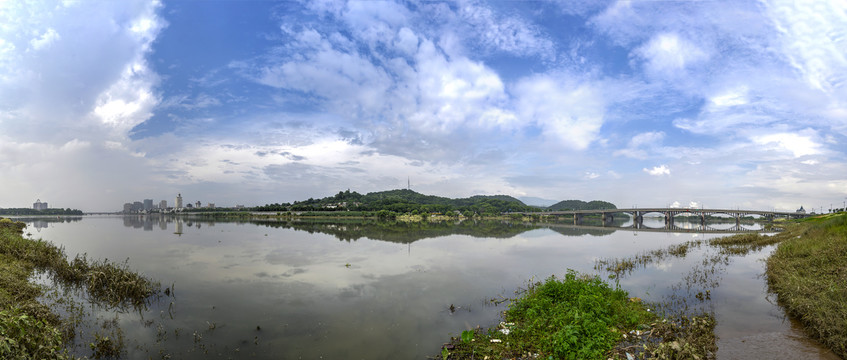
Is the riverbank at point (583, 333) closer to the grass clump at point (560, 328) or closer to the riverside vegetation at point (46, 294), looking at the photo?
the grass clump at point (560, 328)

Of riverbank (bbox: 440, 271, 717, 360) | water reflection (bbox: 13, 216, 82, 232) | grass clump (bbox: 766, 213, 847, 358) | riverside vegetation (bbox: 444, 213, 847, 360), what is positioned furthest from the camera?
water reflection (bbox: 13, 216, 82, 232)

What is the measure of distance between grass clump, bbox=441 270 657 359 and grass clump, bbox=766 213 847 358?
376 cm

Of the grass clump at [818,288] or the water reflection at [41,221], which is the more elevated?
the grass clump at [818,288]

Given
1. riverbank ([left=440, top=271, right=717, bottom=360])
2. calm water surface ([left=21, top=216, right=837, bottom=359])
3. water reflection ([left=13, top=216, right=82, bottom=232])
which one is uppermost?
riverbank ([left=440, top=271, right=717, bottom=360])

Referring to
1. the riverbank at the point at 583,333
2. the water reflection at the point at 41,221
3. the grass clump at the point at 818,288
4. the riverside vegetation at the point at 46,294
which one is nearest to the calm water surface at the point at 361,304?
the grass clump at the point at 818,288

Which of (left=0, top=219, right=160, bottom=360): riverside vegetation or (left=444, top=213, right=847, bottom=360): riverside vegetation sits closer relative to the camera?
(left=0, top=219, right=160, bottom=360): riverside vegetation

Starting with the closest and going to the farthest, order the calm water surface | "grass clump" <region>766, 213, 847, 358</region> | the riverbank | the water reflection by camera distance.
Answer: the riverbank, "grass clump" <region>766, 213, 847, 358</region>, the calm water surface, the water reflection

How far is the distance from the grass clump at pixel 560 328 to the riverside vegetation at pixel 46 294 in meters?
8.40

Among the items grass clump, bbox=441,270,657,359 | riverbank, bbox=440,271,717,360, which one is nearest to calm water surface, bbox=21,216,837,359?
Answer: riverbank, bbox=440,271,717,360

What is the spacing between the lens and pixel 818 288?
10695mm

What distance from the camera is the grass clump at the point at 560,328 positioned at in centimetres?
784

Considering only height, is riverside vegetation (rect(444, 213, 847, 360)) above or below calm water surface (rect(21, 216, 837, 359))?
above

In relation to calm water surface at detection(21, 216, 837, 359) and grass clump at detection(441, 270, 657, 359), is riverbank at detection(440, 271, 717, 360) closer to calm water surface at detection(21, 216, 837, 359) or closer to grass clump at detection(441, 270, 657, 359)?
grass clump at detection(441, 270, 657, 359)

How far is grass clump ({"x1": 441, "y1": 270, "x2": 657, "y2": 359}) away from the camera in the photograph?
7.84 meters
